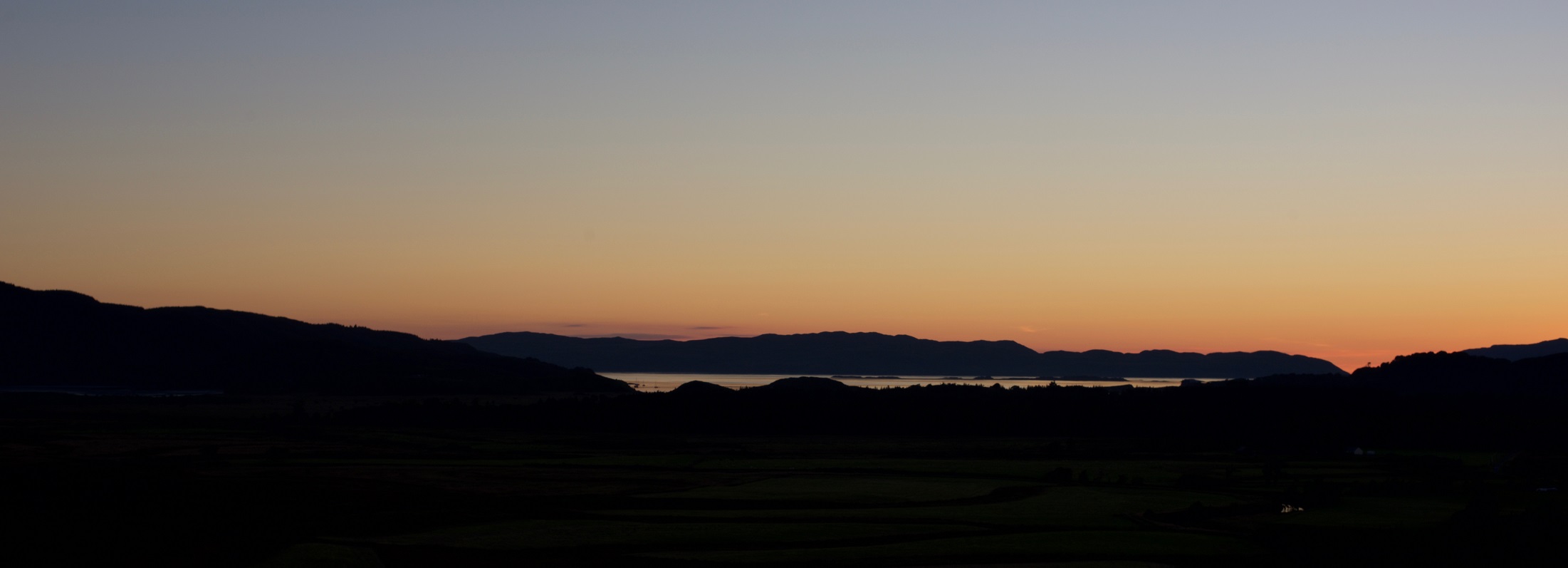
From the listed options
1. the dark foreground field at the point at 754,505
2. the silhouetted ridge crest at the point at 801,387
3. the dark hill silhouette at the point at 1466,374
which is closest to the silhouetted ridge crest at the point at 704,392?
the silhouetted ridge crest at the point at 801,387

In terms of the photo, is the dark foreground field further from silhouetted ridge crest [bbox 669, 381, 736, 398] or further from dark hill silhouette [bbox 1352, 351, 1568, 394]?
dark hill silhouette [bbox 1352, 351, 1568, 394]

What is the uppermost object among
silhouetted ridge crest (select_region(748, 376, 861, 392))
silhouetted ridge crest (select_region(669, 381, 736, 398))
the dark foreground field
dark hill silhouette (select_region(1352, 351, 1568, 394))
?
dark hill silhouette (select_region(1352, 351, 1568, 394))

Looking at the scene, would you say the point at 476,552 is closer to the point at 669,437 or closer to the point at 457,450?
the point at 457,450

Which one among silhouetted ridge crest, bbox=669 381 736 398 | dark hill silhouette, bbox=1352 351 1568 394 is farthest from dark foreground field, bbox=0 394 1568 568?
dark hill silhouette, bbox=1352 351 1568 394

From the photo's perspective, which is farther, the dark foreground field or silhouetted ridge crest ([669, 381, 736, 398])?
silhouetted ridge crest ([669, 381, 736, 398])

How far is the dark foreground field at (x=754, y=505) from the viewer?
42.1m

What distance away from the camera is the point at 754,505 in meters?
56.5

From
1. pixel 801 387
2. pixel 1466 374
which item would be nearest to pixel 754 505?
pixel 801 387

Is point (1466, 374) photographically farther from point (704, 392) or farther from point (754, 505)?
point (754, 505)

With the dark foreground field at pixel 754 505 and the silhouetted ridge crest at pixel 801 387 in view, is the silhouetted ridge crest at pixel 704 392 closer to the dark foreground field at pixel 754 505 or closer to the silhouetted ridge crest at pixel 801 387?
the silhouetted ridge crest at pixel 801 387

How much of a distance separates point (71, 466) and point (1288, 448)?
89935mm

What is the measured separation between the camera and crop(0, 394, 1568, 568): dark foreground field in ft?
138

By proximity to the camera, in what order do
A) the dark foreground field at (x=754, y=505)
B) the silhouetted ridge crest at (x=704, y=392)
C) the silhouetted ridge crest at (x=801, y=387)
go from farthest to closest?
the silhouetted ridge crest at (x=801, y=387), the silhouetted ridge crest at (x=704, y=392), the dark foreground field at (x=754, y=505)

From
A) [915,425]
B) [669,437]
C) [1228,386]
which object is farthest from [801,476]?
[1228,386]
